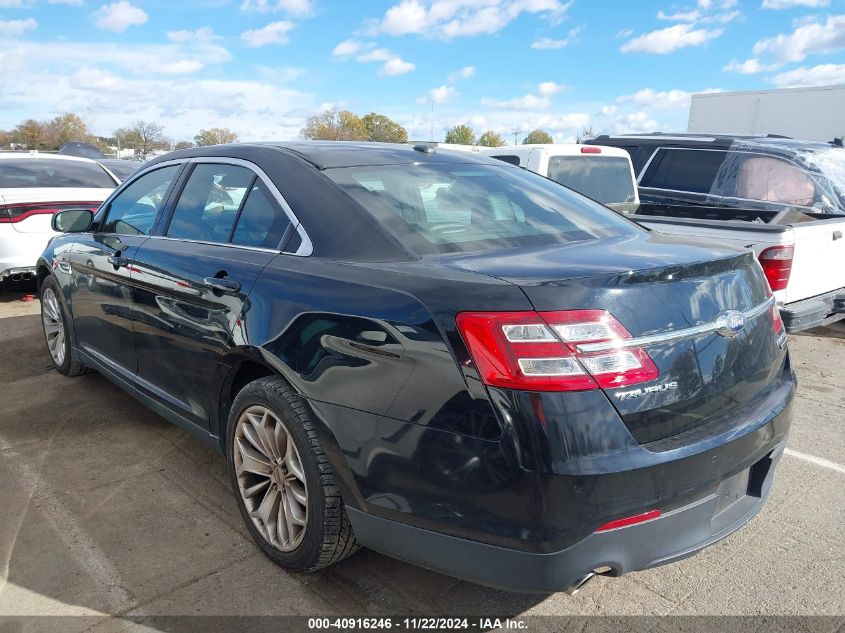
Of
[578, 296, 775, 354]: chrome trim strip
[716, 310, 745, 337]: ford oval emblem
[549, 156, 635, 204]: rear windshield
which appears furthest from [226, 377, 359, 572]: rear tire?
[549, 156, 635, 204]: rear windshield

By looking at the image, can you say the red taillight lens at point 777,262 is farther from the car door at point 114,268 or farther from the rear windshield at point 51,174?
the rear windshield at point 51,174

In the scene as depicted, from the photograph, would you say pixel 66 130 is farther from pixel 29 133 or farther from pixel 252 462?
pixel 252 462

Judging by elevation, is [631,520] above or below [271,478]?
above

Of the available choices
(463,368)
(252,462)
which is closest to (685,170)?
(252,462)

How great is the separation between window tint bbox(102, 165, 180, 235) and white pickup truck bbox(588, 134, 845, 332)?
3.68 m

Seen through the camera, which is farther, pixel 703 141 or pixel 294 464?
pixel 703 141

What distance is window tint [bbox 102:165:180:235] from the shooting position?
12.2ft

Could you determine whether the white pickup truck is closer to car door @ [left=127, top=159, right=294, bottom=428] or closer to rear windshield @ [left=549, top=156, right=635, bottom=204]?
rear windshield @ [left=549, top=156, right=635, bottom=204]

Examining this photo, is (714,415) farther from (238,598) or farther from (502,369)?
(238,598)

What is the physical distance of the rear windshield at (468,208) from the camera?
2568 mm

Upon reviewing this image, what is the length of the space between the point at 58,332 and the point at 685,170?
22.0 ft

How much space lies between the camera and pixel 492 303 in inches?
77.2

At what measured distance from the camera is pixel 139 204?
3971 mm

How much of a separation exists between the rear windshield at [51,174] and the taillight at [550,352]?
7248 millimetres
